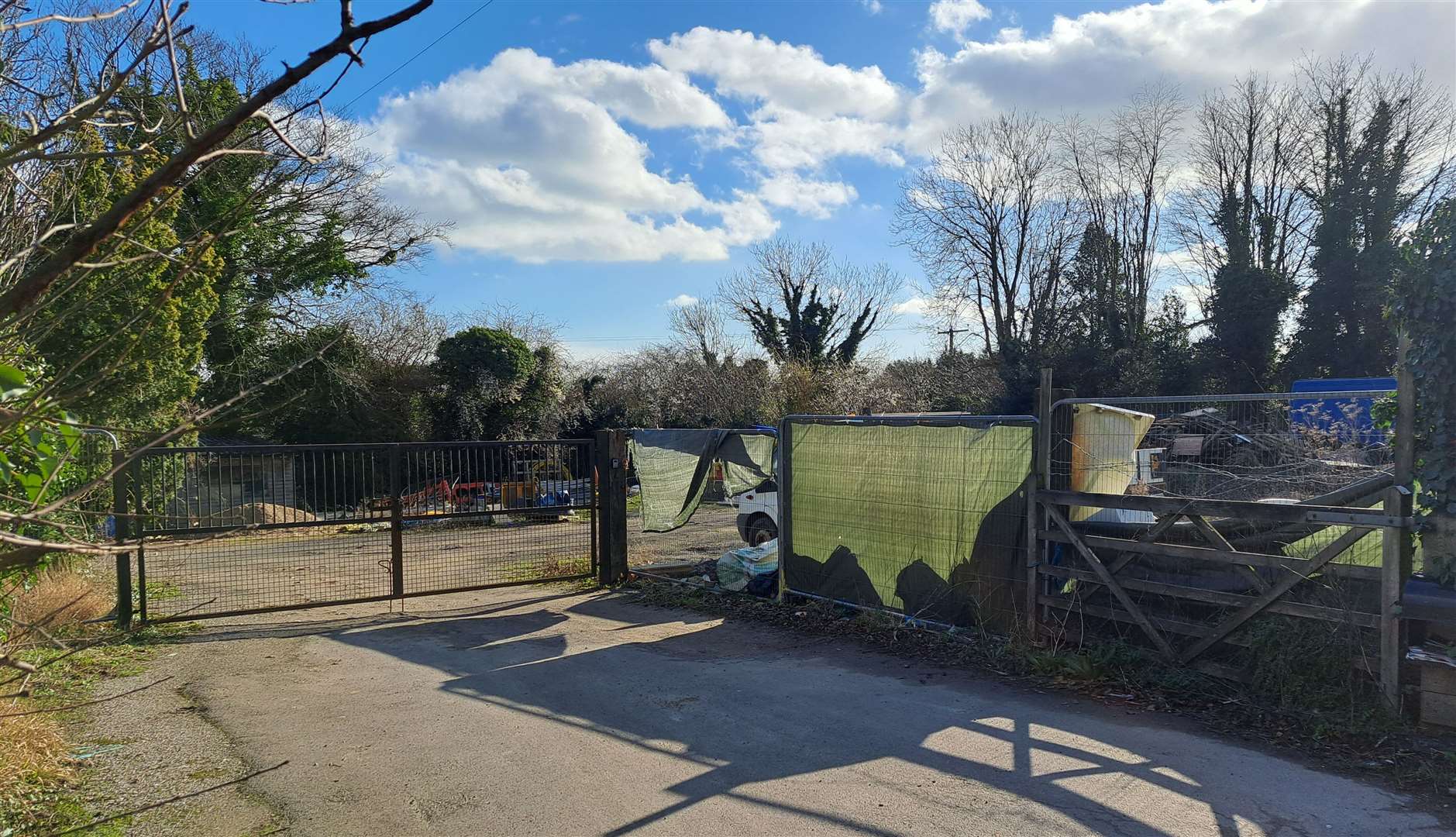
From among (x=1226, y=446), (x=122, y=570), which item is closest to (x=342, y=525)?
(x=122, y=570)

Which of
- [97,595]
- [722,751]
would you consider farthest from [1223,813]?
[97,595]

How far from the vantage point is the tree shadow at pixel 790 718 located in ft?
14.7

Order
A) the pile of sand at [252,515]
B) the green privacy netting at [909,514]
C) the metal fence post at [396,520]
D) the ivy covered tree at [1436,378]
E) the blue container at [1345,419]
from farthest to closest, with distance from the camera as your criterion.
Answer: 1. the metal fence post at [396,520]
2. the pile of sand at [252,515]
3. the green privacy netting at [909,514]
4. the blue container at [1345,419]
5. the ivy covered tree at [1436,378]

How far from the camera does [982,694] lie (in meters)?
6.15

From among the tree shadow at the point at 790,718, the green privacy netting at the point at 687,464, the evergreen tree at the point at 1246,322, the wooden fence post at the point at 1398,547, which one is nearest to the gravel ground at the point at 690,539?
the green privacy netting at the point at 687,464

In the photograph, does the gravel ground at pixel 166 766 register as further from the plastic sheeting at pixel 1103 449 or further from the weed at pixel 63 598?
the plastic sheeting at pixel 1103 449

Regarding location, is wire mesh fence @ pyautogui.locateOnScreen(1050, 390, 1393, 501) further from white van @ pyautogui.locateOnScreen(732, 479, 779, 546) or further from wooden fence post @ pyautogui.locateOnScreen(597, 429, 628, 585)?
white van @ pyautogui.locateOnScreen(732, 479, 779, 546)

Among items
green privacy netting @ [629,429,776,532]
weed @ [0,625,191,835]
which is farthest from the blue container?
weed @ [0,625,191,835]

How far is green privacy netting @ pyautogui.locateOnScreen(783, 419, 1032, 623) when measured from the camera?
7281mm

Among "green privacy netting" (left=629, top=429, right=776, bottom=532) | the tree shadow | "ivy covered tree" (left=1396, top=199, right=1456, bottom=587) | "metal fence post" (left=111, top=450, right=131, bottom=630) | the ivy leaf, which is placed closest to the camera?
the ivy leaf

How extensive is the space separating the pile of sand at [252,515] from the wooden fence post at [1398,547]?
7.38 metres

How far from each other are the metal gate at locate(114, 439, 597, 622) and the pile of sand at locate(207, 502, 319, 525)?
0.30ft

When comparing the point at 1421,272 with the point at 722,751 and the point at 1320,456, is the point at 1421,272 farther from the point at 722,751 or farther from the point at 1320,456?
the point at 722,751

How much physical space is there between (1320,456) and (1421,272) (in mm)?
1363
